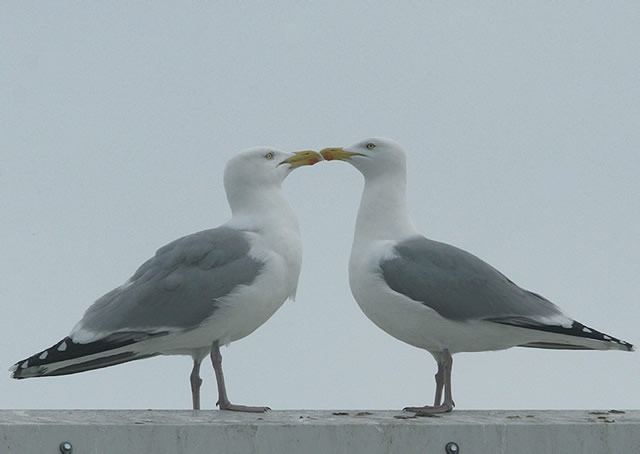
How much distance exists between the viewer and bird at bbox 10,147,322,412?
877cm

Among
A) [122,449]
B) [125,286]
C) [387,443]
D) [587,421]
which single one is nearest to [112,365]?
[125,286]

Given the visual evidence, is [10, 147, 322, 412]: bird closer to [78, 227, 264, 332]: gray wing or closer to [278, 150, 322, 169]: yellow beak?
[78, 227, 264, 332]: gray wing

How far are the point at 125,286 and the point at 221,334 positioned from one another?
Result: 853 mm

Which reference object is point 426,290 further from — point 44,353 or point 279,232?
point 44,353

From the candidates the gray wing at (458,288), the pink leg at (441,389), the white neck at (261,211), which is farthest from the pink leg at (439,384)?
the white neck at (261,211)

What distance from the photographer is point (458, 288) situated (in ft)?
29.2

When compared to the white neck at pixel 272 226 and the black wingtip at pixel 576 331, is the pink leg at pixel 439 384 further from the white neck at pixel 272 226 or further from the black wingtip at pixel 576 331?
the white neck at pixel 272 226

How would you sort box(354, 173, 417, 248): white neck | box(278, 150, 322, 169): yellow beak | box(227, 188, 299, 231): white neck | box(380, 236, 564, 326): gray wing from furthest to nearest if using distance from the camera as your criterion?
box(278, 150, 322, 169): yellow beak
box(354, 173, 417, 248): white neck
box(227, 188, 299, 231): white neck
box(380, 236, 564, 326): gray wing

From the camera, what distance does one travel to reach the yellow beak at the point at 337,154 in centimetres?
970

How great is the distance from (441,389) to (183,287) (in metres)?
2.07

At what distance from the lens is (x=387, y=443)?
7.75 m

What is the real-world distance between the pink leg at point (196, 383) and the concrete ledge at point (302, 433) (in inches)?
37.9

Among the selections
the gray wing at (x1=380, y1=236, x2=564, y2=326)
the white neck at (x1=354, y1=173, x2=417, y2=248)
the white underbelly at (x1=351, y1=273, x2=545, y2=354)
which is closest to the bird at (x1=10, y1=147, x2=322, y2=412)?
the white neck at (x1=354, y1=173, x2=417, y2=248)

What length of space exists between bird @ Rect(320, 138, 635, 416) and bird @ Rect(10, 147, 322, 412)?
60 centimetres
